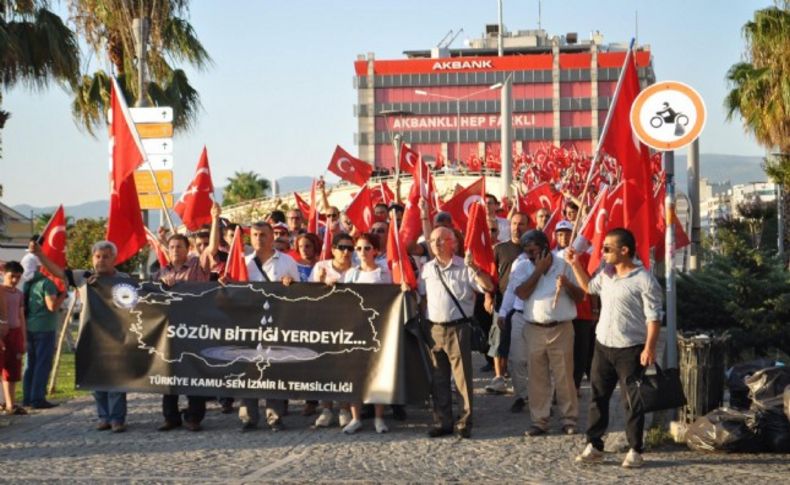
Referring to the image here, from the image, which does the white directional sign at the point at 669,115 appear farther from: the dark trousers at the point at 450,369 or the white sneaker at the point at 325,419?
the white sneaker at the point at 325,419

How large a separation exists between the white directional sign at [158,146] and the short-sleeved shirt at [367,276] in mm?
5342

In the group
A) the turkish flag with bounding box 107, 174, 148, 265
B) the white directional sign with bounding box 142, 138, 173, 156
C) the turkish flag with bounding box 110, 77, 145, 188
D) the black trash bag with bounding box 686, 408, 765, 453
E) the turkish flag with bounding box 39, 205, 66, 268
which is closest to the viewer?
the black trash bag with bounding box 686, 408, 765, 453

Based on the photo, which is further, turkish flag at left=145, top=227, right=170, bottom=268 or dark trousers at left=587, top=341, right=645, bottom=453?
turkish flag at left=145, top=227, right=170, bottom=268

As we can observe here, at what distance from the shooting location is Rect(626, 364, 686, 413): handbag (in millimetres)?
8992

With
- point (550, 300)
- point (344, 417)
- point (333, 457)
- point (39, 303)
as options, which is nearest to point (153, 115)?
point (39, 303)

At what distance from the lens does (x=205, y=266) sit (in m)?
12.1

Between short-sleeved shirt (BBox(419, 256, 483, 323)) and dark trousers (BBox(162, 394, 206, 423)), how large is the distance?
7.34 feet

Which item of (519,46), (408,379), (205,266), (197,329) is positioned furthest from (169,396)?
(519,46)

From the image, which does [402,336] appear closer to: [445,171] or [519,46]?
[445,171]

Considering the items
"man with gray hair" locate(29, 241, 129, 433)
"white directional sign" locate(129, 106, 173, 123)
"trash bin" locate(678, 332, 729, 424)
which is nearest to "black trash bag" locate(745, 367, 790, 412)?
"trash bin" locate(678, 332, 729, 424)

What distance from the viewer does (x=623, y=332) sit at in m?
9.10

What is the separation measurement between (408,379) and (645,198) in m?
2.55

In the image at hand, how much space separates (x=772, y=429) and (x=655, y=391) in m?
1.12

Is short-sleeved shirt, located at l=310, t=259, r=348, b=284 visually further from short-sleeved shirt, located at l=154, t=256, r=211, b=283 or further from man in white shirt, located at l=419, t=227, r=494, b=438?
short-sleeved shirt, located at l=154, t=256, r=211, b=283
